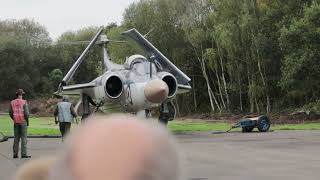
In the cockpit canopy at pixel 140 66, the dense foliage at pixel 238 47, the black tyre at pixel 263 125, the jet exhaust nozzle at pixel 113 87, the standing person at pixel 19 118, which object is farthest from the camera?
the dense foliage at pixel 238 47

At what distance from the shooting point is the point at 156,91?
18.7 m

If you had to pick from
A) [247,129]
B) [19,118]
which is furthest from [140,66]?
[19,118]

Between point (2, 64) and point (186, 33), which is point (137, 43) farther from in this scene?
point (2, 64)

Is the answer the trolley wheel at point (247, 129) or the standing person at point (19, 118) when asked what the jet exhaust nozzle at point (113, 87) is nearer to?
the trolley wheel at point (247, 129)

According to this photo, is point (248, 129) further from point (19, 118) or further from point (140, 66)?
point (19, 118)

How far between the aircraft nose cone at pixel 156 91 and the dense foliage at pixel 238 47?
2494 centimetres

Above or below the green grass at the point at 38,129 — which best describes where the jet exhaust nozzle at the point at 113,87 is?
above

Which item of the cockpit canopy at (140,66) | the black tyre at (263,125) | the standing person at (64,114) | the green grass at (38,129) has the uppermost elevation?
the cockpit canopy at (140,66)

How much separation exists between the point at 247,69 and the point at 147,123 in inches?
2040

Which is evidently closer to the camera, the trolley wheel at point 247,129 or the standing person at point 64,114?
the standing person at point 64,114

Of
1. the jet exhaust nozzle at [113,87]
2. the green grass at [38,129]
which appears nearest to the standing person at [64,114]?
the jet exhaust nozzle at [113,87]

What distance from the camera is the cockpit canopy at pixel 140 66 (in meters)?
21.3

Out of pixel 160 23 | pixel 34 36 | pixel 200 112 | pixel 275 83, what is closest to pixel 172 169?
pixel 275 83

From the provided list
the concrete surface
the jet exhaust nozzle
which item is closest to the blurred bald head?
the concrete surface
